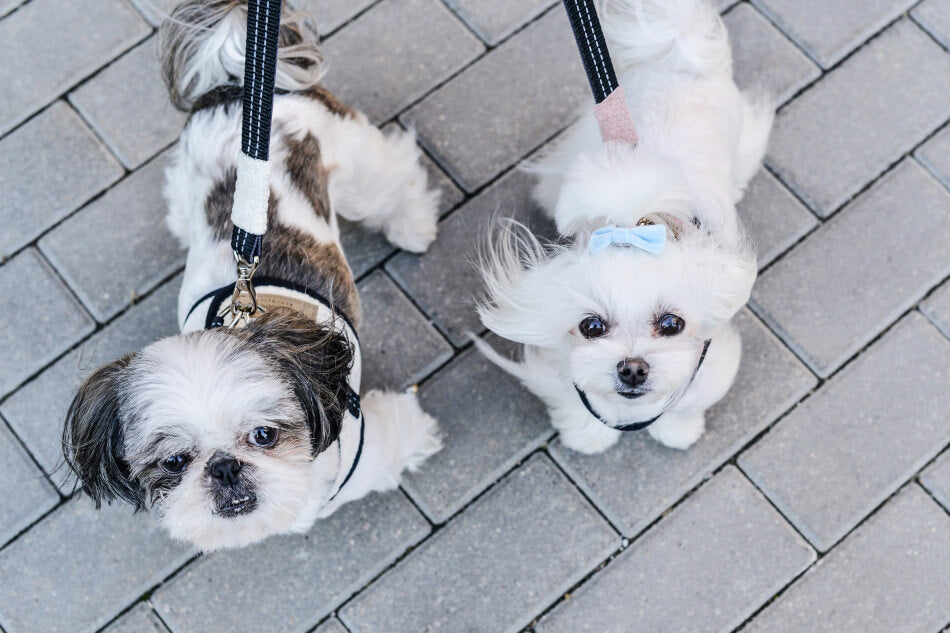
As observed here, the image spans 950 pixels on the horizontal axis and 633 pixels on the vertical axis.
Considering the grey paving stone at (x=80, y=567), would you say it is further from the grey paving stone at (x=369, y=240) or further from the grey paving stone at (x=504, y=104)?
the grey paving stone at (x=504, y=104)

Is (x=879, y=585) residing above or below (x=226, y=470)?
below

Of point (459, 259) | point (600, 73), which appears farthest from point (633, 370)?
point (459, 259)

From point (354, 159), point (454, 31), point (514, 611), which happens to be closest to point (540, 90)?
point (454, 31)

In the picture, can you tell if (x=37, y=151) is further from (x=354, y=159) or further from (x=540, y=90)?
(x=540, y=90)

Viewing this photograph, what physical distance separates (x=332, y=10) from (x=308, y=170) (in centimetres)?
133

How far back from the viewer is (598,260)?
2.11 metres

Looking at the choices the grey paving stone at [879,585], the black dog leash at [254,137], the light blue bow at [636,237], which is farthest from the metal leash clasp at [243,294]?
the grey paving stone at [879,585]

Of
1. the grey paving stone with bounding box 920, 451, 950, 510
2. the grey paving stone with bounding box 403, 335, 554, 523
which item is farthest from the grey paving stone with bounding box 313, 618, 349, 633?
the grey paving stone with bounding box 920, 451, 950, 510

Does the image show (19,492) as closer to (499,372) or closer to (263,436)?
(263,436)

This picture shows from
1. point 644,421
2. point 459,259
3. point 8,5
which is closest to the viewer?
point 644,421

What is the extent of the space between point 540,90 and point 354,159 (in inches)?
41.3

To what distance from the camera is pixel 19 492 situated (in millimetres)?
3039

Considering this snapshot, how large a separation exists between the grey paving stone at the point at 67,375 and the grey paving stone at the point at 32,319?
0.06 m

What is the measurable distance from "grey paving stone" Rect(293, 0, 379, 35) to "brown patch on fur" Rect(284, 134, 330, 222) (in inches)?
45.9
